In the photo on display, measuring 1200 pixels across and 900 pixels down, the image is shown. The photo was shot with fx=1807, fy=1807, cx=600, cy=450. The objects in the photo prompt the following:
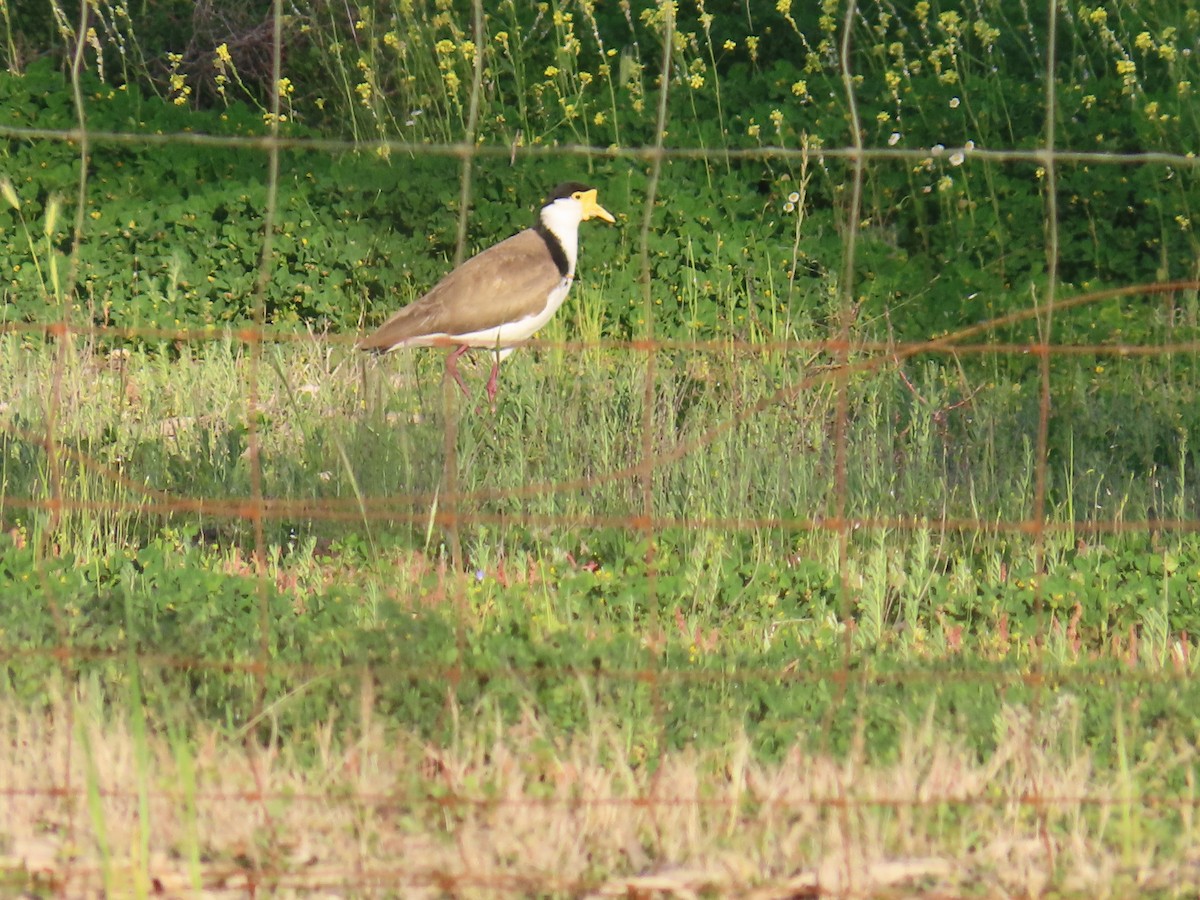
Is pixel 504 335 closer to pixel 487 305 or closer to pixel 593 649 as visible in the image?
pixel 487 305

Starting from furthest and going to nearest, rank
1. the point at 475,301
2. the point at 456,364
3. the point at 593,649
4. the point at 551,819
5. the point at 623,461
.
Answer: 1. the point at 456,364
2. the point at 475,301
3. the point at 623,461
4. the point at 593,649
5. the point at 551,819

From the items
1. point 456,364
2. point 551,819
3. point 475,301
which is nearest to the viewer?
point 551,819

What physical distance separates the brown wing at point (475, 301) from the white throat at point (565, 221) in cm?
34

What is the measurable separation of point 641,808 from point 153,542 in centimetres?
222

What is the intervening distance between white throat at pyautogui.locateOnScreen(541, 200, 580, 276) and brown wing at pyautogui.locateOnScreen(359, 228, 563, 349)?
34 centimetres

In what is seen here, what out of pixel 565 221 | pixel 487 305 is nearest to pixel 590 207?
pixel 565 221

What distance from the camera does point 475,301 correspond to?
6852 millimetres

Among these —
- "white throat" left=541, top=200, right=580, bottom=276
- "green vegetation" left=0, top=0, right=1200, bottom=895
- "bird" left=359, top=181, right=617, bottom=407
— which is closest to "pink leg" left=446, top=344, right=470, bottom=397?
"bird" left=359, top=181, right=617, bottom=407

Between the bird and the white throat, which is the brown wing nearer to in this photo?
the bird

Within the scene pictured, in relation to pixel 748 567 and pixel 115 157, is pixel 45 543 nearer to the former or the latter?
pixel 748 567

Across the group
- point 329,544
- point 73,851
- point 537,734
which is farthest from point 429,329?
point 73,851

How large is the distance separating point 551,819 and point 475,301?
3.68 m

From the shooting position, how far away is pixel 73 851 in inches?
130

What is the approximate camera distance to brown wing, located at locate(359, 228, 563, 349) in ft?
22.3
